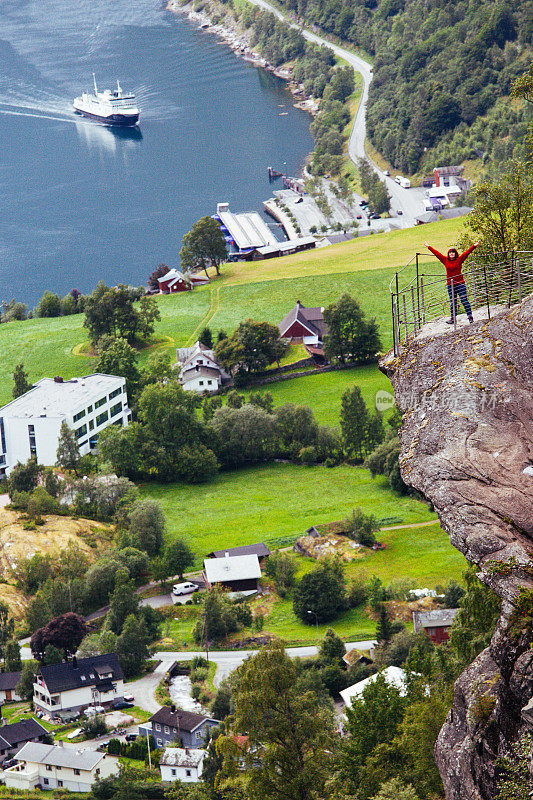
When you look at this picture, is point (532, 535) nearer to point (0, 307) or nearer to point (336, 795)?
point (336, 795)

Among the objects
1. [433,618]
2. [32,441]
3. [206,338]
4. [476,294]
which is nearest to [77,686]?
[433,618]

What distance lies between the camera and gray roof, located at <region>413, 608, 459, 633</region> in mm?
61875

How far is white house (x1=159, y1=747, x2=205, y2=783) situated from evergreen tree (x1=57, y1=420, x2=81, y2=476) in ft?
136

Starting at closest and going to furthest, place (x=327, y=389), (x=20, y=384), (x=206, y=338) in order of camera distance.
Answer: (x=327, y=389) → (x=20, y=384) → (x=206, y=338)

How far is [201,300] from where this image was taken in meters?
129

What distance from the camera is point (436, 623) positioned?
62188 millimetres

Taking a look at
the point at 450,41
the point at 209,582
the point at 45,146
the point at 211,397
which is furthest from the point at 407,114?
the point at 209,582

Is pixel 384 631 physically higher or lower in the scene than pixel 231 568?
lower

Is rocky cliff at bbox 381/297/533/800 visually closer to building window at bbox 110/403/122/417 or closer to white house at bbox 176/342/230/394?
building window at bbox 110/403/122/417

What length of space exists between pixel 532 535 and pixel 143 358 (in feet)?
318

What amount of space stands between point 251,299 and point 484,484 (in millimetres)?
108056

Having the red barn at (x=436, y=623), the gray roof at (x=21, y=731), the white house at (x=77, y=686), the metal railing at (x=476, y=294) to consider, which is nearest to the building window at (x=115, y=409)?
the white house at (x=77, y=686)

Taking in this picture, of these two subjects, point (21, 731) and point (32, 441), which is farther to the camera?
point (32, 441)

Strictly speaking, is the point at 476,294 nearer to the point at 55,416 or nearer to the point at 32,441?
the point at 55,416
